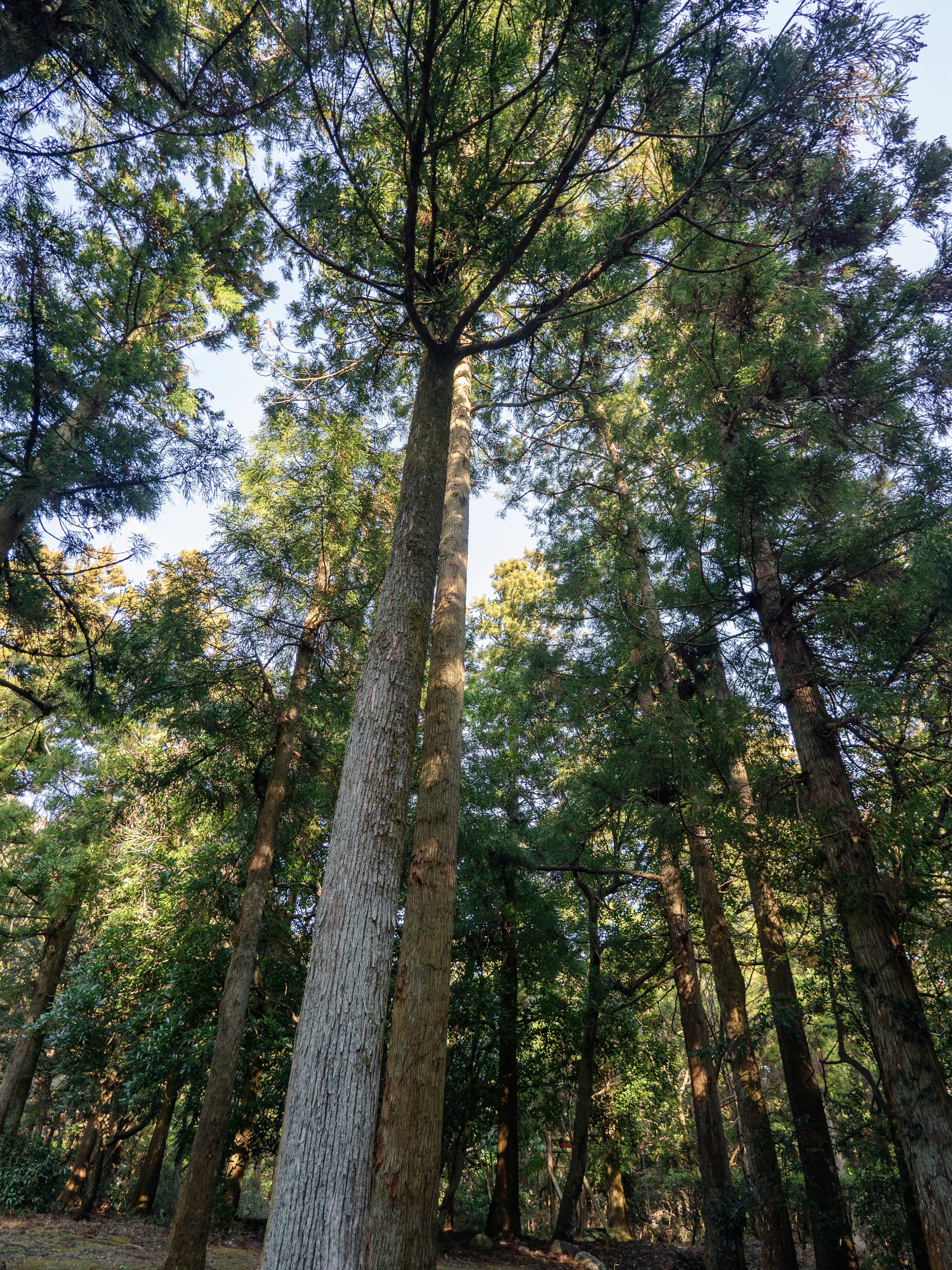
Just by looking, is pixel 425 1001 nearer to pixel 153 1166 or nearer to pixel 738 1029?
pixel 738 1029

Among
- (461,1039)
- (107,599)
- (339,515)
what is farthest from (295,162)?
(461,1039)

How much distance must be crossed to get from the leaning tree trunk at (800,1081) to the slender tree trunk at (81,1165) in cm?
1298

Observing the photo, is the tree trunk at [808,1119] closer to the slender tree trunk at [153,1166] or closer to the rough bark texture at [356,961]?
the rough bark texture at [356,961]

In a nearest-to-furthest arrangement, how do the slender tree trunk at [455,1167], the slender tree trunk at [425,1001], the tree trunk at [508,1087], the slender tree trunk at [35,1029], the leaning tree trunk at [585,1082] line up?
1. the slender tree trunk at [425,1001]
2. the leaning tree trunk at [585,1082]
3. the tree trunk at [508,1087]
4. the slender tree trunk at [35,1029]
5. the slender tree trunk at [455,1167]

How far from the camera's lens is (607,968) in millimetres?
12266

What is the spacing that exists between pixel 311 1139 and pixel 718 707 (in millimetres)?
5817

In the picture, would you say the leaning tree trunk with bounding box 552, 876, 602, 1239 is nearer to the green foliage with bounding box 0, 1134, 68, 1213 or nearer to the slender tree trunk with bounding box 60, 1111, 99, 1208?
the green foliage with bounding box 0, 1134, 68, 1213

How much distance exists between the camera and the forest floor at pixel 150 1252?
6.37 m

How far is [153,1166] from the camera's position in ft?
42.9

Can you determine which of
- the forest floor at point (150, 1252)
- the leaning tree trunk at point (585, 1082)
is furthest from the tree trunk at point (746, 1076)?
the forest floor at point (150, 1252)

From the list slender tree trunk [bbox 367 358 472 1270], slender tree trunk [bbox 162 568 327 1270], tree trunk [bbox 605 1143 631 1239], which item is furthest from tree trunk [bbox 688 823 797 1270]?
tree trunk [bbox 605 1143 631 1239]

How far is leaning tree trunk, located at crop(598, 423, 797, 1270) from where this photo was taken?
5.87 meters

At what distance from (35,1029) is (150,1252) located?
4893 mm

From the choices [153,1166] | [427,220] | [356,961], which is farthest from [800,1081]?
[153,1166]
